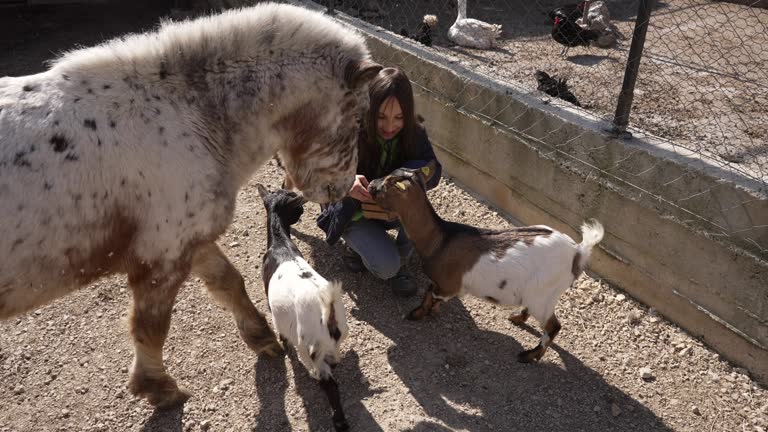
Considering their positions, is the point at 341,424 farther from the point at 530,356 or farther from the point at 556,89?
the point at 556,89

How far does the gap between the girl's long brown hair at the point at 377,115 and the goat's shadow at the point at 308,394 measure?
1.37m

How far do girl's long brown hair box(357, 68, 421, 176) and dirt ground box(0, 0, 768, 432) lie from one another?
0.96 metres

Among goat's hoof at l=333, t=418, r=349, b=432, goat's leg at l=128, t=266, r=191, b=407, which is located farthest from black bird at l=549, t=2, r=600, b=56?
goat's leg at l=128, t=266, r=191, b=407

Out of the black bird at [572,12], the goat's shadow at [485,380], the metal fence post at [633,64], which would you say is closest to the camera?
the goat's shadow at [485,380]

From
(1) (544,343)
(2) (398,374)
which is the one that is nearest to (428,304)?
(2) (398,374)

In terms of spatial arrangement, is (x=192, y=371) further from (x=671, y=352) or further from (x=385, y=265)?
(x=671, y=352)

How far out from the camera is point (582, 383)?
343 centimetres

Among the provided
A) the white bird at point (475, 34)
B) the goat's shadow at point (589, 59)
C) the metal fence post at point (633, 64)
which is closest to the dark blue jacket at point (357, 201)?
the metal fence post at point (633, 64)

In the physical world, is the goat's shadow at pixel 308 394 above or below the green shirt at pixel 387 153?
below

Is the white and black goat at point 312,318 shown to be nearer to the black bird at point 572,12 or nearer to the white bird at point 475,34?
the white bird at point 475,34

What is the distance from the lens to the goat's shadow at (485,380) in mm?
3203

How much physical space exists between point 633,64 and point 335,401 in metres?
2.75

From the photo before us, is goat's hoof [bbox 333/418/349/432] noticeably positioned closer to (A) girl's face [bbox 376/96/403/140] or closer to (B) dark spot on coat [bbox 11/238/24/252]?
(B) dark spot on coat [bbox 11/238/24/252]

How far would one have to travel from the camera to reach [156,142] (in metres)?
2.69
